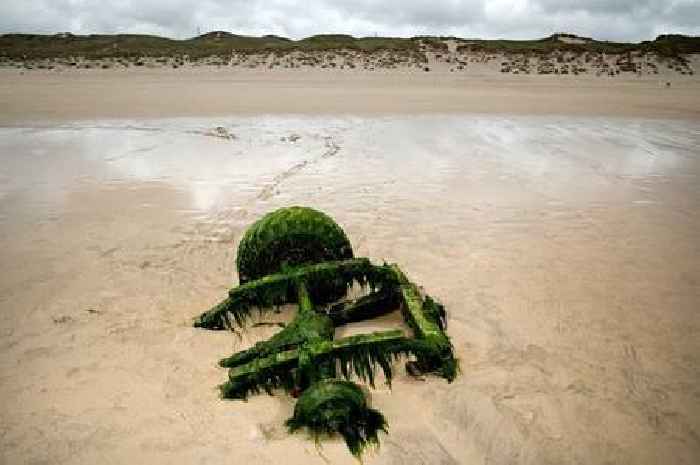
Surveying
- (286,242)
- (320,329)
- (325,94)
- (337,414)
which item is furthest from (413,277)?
(325,94)

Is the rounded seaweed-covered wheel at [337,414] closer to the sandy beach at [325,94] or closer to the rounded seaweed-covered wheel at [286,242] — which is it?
the rounded seaweed-covered wheel at [286,242]

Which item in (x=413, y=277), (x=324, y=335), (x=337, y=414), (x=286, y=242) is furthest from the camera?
(x=413, y=277)

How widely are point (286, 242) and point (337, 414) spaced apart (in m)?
1.70

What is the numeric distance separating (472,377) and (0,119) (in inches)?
667

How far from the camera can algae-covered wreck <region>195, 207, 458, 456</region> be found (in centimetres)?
267

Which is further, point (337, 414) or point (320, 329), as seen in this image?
point (320, 329)

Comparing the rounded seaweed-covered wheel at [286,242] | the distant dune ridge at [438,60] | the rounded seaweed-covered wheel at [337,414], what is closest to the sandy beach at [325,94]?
the distant dune ridge at [438,60]

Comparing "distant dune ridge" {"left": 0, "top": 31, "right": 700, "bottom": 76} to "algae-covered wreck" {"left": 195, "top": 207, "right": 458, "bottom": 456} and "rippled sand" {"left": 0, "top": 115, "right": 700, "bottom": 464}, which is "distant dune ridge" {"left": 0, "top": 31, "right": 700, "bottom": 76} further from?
"algae-covered wreck" {"left": 195, "top": 207, "right": 458, "bottom": 456}

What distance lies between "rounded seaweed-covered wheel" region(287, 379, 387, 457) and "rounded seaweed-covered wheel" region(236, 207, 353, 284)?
139 centimetres

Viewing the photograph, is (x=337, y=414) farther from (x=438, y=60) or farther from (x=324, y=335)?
(x=438, y=60)

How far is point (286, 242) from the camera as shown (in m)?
3.95

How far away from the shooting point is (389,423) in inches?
112

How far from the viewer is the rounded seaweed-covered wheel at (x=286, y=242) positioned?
3908mm

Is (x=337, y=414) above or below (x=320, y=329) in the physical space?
below
